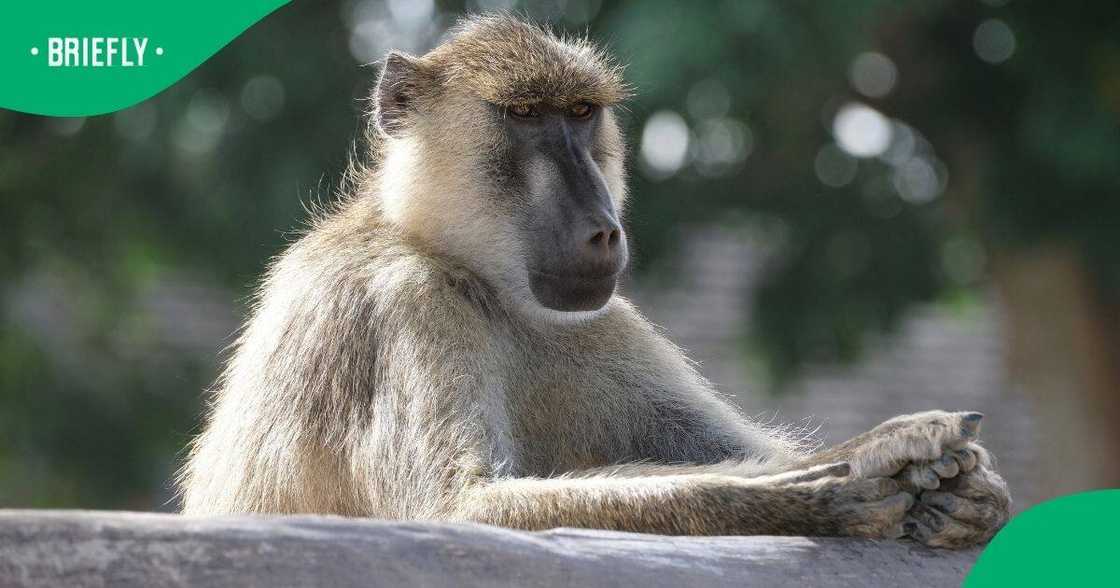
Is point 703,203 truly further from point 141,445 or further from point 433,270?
point 433,270

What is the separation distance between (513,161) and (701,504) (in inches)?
65.4

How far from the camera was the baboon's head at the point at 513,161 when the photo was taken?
568cm

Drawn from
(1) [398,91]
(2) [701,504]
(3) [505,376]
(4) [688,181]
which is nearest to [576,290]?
(3) [505,376]

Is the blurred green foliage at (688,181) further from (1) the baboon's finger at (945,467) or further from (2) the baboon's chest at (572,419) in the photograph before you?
(1) the baboon's finger at (945,467)

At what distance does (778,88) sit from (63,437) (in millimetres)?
7440

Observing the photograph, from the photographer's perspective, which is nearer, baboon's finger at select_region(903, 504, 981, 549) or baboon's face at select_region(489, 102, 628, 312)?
baboon's finger at select_region(903, 504, 981, 549)

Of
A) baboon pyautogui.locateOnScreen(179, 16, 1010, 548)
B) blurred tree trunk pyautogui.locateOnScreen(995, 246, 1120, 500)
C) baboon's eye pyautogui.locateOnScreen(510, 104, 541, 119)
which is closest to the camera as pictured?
baboon pyautogui.locateOnScreen(179, 16, 1010, 548)

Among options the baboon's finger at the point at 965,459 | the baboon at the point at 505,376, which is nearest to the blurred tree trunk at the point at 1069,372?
the baboon at the point at 505,376

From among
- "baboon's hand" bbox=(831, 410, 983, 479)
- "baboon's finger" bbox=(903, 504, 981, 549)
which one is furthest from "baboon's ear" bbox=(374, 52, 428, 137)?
"baboon's finger" bbox=(903, 504, 981, 549)

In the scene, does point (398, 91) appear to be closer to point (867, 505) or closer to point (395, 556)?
point (867, 505)

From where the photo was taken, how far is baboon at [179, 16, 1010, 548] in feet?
15.8

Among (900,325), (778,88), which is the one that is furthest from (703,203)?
(900,325)

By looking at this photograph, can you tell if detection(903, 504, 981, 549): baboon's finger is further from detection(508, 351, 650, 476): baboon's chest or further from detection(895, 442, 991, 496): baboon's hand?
detection(508, 351, 650, 476): baboon's chest

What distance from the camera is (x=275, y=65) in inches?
561
